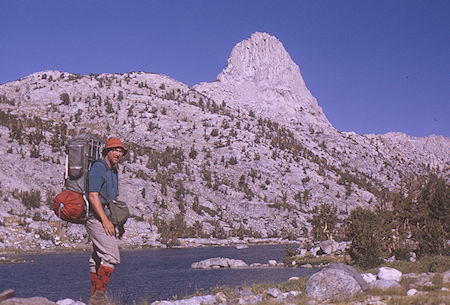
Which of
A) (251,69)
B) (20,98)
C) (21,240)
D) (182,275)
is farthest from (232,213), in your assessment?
(251,69)

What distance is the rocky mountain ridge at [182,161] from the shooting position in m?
62.7

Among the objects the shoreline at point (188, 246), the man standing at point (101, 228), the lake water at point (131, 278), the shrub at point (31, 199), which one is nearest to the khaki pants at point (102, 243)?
the man standing at point (101, 228)

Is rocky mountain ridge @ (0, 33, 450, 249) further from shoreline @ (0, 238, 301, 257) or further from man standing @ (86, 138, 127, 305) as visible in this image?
man standing @ (86, 138, 127, 305)

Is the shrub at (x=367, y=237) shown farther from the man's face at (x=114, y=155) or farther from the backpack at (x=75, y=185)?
the backpack at (x=75, y=185)

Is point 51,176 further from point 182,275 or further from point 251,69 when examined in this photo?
point 251,69

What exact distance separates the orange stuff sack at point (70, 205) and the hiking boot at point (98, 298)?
5.47 ft

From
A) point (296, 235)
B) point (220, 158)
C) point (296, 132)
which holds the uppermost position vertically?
point (296, 132)

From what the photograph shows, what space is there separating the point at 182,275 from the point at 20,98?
88241 mm

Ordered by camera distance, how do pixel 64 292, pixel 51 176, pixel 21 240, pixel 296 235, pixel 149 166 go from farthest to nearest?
pixel 149 166
pixel 296 235
pixel 51 176
pixel 21 240
pixel 64 292

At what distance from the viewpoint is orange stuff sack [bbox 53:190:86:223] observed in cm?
826

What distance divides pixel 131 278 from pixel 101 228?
78.2 feet

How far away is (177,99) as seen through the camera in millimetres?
120875

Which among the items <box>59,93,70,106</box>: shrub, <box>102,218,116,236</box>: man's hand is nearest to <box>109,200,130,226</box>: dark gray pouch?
<box>102,218,116,236</box>: man's hand

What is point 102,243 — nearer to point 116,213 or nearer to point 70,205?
point 116,213
